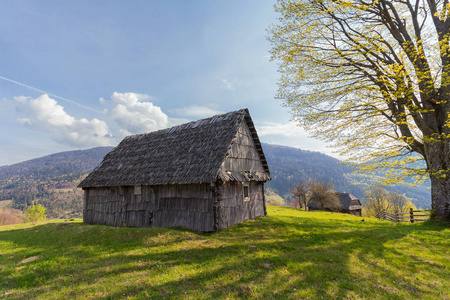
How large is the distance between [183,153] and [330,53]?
11709 millimetres

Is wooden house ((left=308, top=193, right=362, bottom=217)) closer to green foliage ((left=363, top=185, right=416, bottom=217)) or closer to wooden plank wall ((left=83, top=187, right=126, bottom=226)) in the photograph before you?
green foliage ((left=363, top=185, right=416, bottom=217))

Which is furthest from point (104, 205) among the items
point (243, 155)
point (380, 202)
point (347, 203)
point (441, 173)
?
point (380, 202)

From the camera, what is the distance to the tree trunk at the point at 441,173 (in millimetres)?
11461

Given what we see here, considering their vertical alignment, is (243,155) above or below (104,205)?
above

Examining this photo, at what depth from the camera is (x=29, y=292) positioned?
19.2 ft

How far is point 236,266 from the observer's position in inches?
263

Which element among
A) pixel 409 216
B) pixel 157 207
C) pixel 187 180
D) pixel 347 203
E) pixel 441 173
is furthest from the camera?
pixel 347 203

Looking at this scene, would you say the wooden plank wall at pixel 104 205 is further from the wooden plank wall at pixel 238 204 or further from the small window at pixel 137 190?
the wooden plank wall at pixel 238 204

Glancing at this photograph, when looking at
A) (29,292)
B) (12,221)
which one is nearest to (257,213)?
(29,292)

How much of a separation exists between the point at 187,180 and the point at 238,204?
4251 millimetres

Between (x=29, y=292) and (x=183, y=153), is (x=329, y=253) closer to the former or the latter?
(x=29, y=292)

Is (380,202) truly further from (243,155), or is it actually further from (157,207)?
(157,207)

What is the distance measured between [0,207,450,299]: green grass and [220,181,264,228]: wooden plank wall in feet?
6.07

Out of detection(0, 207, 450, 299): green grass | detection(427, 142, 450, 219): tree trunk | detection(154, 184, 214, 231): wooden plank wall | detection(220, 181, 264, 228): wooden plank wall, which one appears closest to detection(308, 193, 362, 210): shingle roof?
detection(220, 181, 264, 228): wooden plank wall
